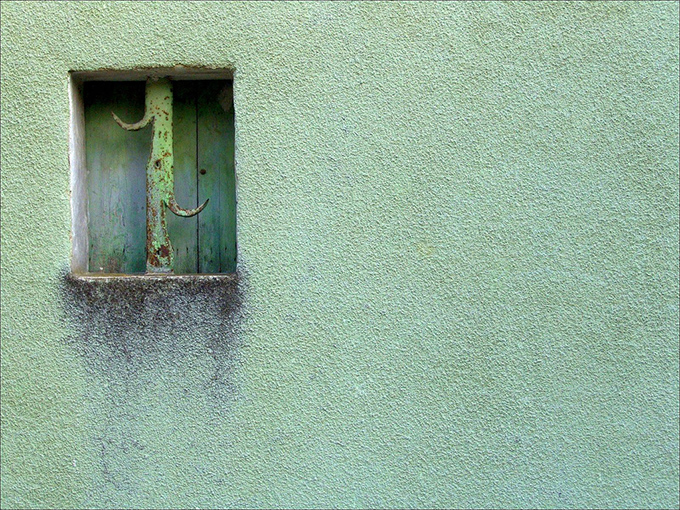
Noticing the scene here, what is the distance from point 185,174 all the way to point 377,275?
0.96m

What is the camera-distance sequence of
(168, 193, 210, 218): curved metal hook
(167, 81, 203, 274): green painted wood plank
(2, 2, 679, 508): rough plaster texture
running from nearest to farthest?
(2, 2, 679, 508): rough plaster texture < (168, 193, 210, 218): curved metal hook < (167, 81, 203, 274): green painted wood plank

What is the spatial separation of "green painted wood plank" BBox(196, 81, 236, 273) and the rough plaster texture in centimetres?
26

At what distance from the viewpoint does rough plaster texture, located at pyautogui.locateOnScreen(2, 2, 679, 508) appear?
239cm

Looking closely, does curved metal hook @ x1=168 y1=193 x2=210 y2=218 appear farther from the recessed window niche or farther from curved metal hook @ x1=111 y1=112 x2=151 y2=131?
curved metal hook @ x1=111 y1=112 x2=151 y2=131

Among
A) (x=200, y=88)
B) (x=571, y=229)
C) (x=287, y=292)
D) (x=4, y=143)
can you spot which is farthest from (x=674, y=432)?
(x=4, y=143)

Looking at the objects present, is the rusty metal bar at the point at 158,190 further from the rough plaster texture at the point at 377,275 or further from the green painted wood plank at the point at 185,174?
the rough plaster texture at the point at 377,275

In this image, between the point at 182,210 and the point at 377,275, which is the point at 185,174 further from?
the point at 377,275

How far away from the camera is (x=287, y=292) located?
7.88ft

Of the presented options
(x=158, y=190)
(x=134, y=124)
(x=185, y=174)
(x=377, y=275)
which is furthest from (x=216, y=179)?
(x=377, y=275)

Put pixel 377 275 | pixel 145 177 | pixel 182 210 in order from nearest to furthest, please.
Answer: pixel 377 275
pixel 182 210
pixel 145 177

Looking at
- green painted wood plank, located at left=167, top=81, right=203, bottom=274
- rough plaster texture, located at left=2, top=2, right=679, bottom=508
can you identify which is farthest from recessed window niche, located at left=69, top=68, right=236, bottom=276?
rough plaster texture, located at left=2, top=2, right=679, bottom=508

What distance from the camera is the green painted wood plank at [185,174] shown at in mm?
2629

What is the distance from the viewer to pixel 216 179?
265cm

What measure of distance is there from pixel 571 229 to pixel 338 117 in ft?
3.35
